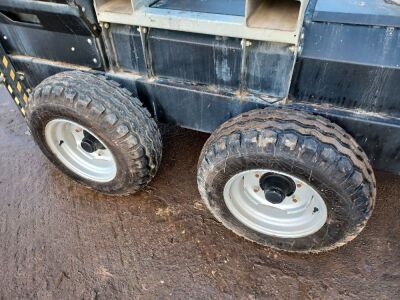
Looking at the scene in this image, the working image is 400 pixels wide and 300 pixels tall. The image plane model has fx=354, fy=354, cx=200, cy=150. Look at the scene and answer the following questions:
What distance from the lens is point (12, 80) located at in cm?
288

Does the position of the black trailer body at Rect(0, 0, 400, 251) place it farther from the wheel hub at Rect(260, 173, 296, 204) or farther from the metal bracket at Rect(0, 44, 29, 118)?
the wheel hub at Rect(260, 173, 296, 204)

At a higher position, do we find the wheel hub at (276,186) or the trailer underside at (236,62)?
the trailer underside at (236,62)

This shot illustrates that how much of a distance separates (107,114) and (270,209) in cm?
128

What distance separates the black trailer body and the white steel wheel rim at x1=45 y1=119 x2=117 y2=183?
52 centimetres

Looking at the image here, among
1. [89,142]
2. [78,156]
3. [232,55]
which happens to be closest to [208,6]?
[232,55]

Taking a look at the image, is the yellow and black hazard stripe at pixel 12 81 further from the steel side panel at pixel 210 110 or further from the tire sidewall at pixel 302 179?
the tire sidewall at pixel 302 179

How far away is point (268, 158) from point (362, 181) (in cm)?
52

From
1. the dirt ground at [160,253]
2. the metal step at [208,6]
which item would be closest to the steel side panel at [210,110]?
the metal step at [208,6]

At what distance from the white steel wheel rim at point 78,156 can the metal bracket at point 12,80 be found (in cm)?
38

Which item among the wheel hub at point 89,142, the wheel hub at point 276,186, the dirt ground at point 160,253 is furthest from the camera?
the wheel hub at point 89,142

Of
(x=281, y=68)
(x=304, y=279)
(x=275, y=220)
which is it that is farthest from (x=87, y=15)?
(x=304, y=279)

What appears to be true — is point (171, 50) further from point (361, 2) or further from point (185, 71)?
point (361, 2)

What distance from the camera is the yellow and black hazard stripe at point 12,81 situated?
109 inches

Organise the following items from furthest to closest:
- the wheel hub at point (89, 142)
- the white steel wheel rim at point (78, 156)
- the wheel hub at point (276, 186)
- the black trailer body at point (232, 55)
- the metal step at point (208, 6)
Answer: the white steel wheel rim at point (78, 156), the wheel hub at point (89, 142), the wheel hub at point (276, 186), the metal step at point (208, 6), the black trailer body at point (232, 55)
